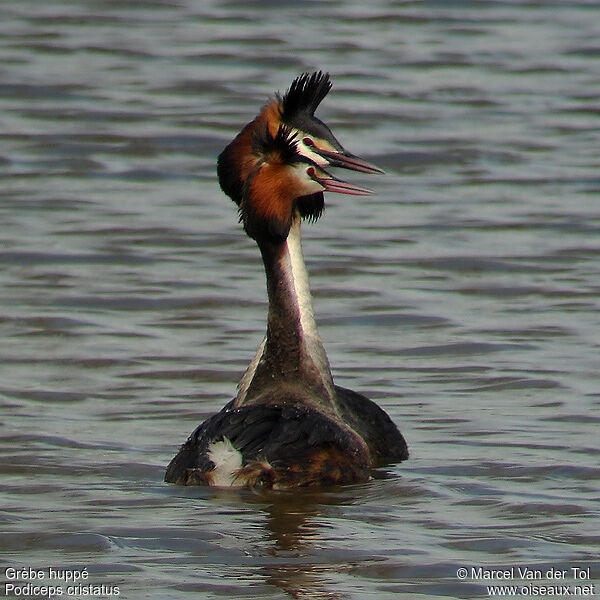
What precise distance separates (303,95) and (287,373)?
1.26 metres

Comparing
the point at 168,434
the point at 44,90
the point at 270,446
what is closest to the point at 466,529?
the point at 270,446

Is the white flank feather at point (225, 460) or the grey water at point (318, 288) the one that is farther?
the white flank feather at point (225, 460)

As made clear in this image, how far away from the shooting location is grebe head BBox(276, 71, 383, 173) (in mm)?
8258

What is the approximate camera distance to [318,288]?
11.2 metres

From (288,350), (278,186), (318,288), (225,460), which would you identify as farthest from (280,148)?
(318,288)

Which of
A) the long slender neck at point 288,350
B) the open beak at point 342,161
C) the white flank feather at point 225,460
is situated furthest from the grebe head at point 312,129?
the white flank feather at point 225,460

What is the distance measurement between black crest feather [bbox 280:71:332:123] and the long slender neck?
59 centimetres

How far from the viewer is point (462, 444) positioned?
8211 mm

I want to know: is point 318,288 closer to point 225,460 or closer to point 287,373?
point 287,373

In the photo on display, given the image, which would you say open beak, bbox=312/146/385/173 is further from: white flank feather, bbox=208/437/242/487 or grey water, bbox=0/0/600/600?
white flank feather, bbox=208/437/242/487

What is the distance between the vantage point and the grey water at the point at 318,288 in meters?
6.72

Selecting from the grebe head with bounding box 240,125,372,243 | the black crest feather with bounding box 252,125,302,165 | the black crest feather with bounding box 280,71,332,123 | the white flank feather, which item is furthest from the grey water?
the black crest feather with bounding box 280,71,332,123

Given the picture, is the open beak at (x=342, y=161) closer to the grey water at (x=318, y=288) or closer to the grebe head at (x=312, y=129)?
the grebe head at (x=312, y=129)

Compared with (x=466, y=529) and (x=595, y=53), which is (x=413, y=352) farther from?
(x=595, y=53)
